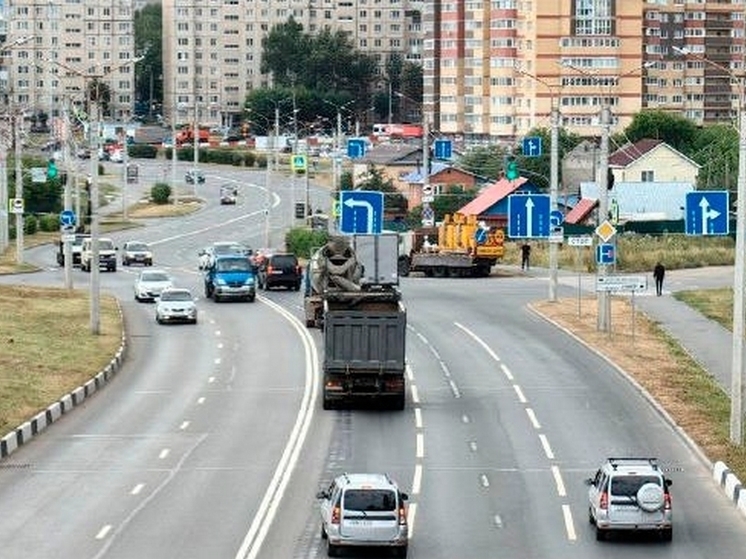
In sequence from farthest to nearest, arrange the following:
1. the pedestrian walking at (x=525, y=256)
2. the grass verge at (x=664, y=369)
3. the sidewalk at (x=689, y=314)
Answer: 1. the pedestrian walking at (x=525, y=256)
2. the sidewalk at (x=689, y=314)
3. the grass verge at (x=664, y=369)

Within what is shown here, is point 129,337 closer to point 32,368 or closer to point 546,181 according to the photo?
point 32,368

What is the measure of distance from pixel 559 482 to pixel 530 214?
38.2 metres

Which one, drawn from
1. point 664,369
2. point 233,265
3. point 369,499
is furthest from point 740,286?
point 233,265

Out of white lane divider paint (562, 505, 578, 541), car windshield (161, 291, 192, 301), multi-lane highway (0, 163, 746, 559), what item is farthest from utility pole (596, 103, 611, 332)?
white lane divider paint (562, 505, 578, 541)

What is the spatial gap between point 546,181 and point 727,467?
342 feet

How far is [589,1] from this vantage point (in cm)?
18238

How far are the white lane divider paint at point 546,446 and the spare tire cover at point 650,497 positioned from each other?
31.3 ft

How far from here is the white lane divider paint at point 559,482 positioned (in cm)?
Answer: 3869

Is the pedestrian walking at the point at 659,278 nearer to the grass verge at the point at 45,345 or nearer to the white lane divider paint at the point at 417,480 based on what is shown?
the grass verge at the point at 45,345

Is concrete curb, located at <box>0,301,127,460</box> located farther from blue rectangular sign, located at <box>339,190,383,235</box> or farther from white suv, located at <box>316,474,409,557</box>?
blue rectangular sign, located at <box>339,190,383,235</box>

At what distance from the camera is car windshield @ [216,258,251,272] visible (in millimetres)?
79312

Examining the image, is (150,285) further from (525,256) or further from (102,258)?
(525,256)

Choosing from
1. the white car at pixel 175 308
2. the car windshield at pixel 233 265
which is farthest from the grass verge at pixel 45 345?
the car windshield at pixel 233 265

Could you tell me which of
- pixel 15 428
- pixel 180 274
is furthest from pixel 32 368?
pixel 180 274
